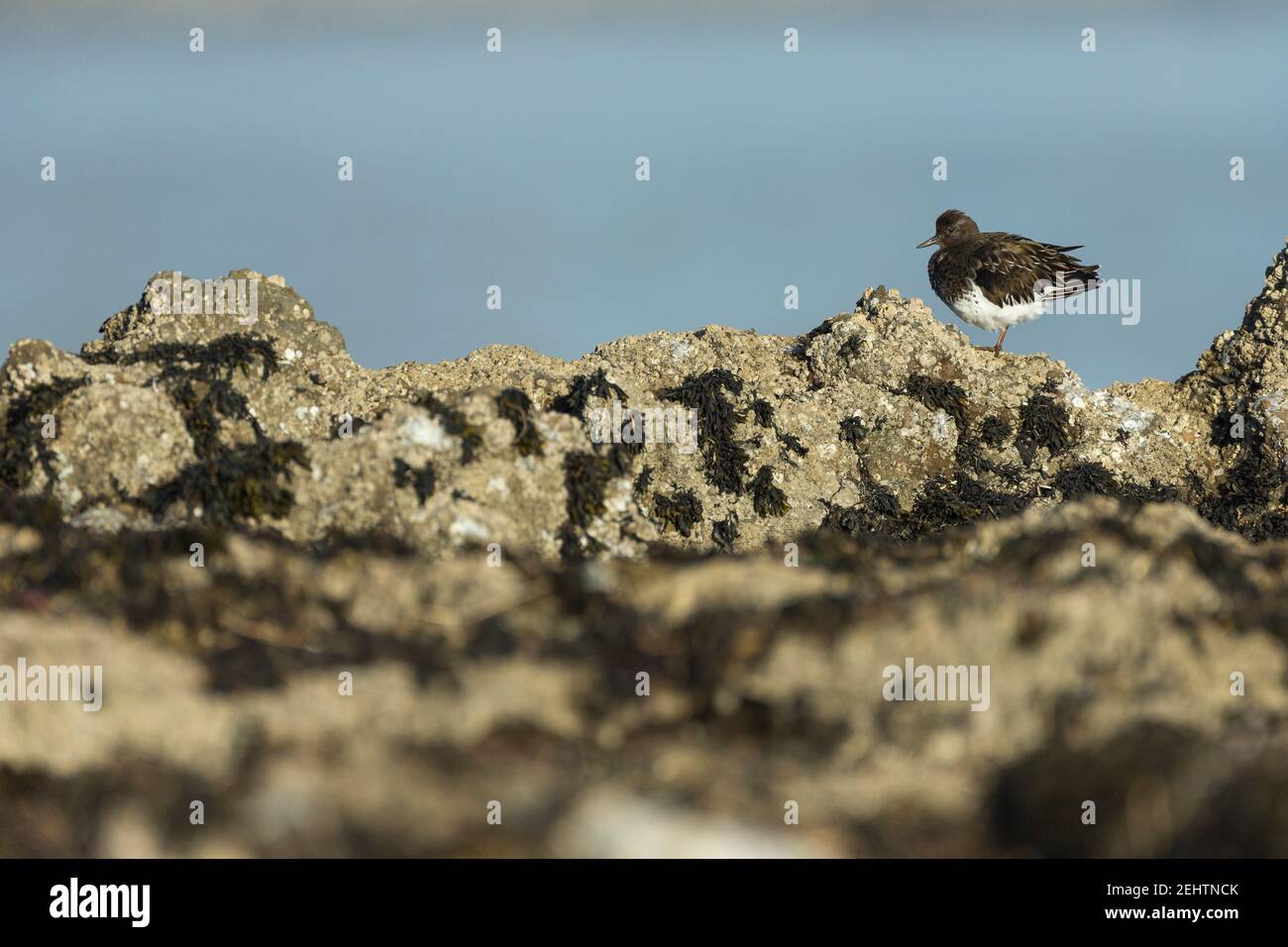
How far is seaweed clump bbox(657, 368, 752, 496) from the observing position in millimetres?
14469

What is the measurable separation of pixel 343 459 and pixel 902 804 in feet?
20.4

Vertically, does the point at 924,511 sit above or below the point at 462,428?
below

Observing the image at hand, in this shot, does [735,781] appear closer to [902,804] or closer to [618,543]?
[902,804]

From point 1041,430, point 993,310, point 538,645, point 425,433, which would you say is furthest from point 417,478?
point 993,310

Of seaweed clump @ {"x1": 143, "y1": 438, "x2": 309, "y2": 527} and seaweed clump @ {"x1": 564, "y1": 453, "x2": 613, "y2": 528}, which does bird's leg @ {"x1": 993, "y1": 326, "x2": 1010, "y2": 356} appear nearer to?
seaweed clump @ {"x1": 564, "y1": 453, "x2": 613, "y2": 528}

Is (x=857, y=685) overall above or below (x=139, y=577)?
below

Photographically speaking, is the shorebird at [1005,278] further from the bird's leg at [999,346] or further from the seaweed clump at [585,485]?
the seaweed clump at [585,485]

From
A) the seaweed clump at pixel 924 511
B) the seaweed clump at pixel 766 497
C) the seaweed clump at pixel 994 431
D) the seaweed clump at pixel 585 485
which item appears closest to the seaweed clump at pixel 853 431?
the seaweed clump at pixel 924 511

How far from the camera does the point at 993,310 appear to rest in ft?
59.9

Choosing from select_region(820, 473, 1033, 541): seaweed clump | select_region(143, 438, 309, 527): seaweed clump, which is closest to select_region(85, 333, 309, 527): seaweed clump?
select_region(143, 438, 309, 527): seaweed clump

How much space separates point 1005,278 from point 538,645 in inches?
519

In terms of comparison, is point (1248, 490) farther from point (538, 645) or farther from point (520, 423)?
point (538, 645)

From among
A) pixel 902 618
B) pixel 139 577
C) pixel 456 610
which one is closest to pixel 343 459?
pixel 139 577
